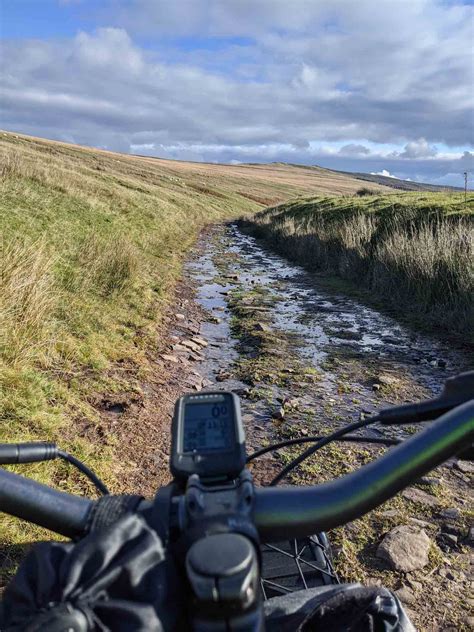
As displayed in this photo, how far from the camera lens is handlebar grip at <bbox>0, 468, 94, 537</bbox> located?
1.04 m

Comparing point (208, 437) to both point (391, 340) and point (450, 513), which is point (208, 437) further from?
point (391, 340)

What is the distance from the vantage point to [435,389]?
19.0ft

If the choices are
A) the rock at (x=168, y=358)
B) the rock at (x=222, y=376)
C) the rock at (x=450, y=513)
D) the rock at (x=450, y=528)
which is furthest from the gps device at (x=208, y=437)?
the rock at (x=168, y=358)

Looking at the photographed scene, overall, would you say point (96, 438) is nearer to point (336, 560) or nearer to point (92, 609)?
point (336, 560)

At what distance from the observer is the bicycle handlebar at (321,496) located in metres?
1.03

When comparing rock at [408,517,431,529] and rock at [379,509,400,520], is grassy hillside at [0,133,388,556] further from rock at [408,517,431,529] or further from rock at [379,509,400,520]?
rock at [408,517,431,529]

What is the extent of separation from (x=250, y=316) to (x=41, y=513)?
25.8 ft

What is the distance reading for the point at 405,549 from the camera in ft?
10.0

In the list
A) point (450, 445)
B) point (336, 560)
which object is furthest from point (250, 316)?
point (450, 445)

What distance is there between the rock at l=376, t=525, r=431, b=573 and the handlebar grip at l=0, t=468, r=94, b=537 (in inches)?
96.9

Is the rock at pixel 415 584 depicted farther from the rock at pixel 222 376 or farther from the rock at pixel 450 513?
the rock at pixel 222 376

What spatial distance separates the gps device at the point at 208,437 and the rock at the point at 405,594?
79.9 inches

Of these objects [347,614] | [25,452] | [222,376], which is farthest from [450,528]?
[222,376]

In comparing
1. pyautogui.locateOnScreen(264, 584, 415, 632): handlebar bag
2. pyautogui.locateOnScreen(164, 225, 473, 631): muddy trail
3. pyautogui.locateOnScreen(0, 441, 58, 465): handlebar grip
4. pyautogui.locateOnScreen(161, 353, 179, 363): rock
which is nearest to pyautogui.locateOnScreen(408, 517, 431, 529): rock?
pyautogui.locateOnScreen(164, 225, 473, 631): muddy trail
